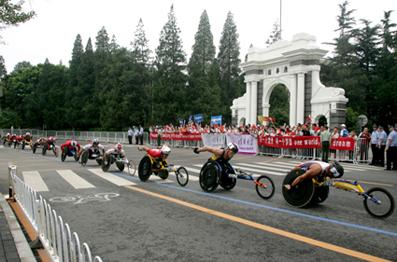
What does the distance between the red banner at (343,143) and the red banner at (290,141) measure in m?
0.71

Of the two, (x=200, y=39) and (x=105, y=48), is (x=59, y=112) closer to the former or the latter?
(x=105, y=48)

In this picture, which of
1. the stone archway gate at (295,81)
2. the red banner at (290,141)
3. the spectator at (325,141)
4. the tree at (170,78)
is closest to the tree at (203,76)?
the tree at (170,78)

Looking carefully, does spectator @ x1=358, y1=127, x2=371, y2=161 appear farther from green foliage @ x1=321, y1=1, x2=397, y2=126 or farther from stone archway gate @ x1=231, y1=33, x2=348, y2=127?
green foliage @ x1=321, y1=1, x2=397, y2=126

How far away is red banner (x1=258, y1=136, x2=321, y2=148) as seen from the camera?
1942cm

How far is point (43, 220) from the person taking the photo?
5219mm

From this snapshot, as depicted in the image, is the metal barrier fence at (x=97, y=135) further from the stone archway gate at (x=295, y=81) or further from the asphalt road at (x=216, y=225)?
the asphalt road at (x=216, y=225)

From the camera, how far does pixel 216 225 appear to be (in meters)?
6.39

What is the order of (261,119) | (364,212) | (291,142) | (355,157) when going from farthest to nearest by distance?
(261,119)
(291,142)
(355,157)
(364,212)

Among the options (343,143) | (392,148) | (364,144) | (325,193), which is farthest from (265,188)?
(364,144)

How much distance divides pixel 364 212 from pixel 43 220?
5733 millimetres

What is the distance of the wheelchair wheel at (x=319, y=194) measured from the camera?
25.2ft

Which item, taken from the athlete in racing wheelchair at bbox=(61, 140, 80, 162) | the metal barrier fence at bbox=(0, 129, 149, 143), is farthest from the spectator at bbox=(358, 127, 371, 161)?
the metal barrier fence at bbox=(0, 129, 149, 143)

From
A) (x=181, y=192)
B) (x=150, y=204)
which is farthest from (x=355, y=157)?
(x=150, y=204)

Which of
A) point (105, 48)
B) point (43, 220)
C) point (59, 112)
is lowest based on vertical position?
point (43, 220)
